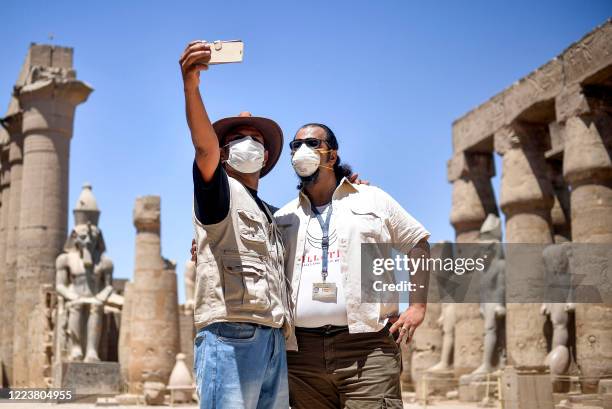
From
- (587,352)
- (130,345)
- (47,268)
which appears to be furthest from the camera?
(47,268)

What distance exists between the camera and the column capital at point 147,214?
17.9 m

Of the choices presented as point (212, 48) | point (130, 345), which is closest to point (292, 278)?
point (212, 48)

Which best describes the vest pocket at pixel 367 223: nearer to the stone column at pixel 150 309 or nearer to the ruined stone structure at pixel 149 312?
the ruined stone structure at pixel 149 312

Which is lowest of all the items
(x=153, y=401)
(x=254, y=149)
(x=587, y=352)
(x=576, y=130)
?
(x=153, y=401)

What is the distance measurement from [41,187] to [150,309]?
690 cm

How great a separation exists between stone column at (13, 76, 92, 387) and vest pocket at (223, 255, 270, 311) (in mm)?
18763

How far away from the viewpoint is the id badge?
434 cm

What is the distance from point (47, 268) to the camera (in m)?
22.2

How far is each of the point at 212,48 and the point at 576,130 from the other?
1181cm

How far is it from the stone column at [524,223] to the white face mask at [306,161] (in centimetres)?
1208

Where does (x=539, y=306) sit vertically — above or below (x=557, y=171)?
below

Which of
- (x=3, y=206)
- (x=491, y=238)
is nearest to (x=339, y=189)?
(x=491, y=238)

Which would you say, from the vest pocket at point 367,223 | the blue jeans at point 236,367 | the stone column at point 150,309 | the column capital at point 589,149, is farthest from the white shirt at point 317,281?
the stone column at point 150,309

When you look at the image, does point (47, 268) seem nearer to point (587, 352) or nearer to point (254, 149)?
point (587, 352)
